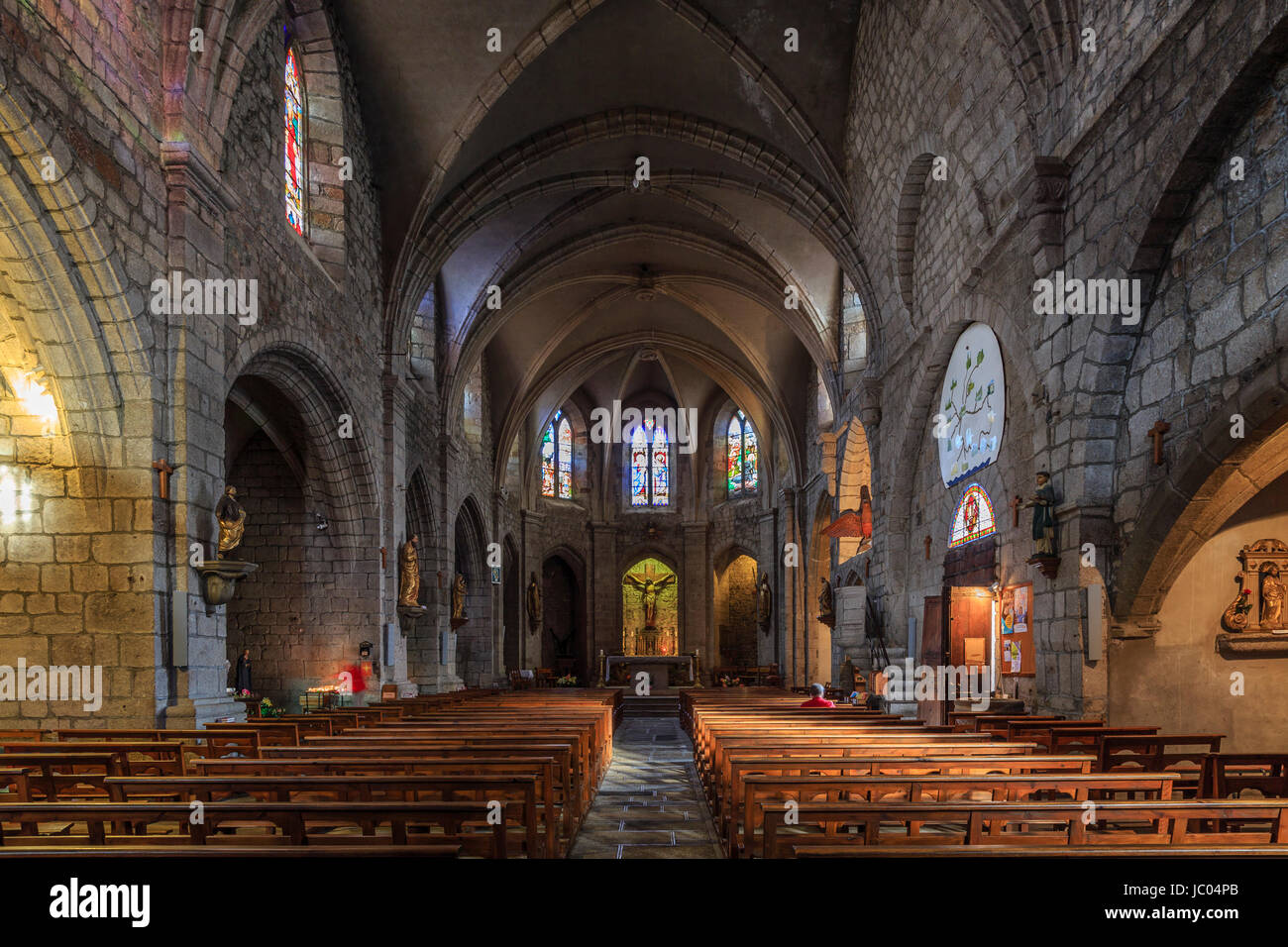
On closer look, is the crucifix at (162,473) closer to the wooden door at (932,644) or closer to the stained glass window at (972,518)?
the stained glass window at (972,518)

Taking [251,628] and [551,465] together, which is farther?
[551,465]

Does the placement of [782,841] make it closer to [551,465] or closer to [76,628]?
[76,628]

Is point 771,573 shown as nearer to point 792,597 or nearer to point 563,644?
point 792,597

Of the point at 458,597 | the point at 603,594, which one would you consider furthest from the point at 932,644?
the point at 603,594

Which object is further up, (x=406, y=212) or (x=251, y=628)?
(x=406, y=212)

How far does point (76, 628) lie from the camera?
837 cm

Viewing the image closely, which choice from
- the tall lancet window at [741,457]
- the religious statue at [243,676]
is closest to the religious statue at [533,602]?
the tall lancet window at [741,457]

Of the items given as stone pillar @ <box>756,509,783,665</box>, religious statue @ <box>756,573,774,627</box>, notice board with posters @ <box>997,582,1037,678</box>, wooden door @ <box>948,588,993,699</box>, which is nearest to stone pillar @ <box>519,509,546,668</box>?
religious statue @ <box>756,573,774,627</box>

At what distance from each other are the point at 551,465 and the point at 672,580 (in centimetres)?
561

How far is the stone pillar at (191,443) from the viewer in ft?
28.3

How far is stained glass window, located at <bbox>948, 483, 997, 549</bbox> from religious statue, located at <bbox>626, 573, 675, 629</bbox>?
1999 cm

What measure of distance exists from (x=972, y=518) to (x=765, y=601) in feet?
55.8

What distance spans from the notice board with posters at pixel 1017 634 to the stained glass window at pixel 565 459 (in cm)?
2246

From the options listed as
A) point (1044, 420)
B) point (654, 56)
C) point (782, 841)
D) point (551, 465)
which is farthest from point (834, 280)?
point (782, 841)
